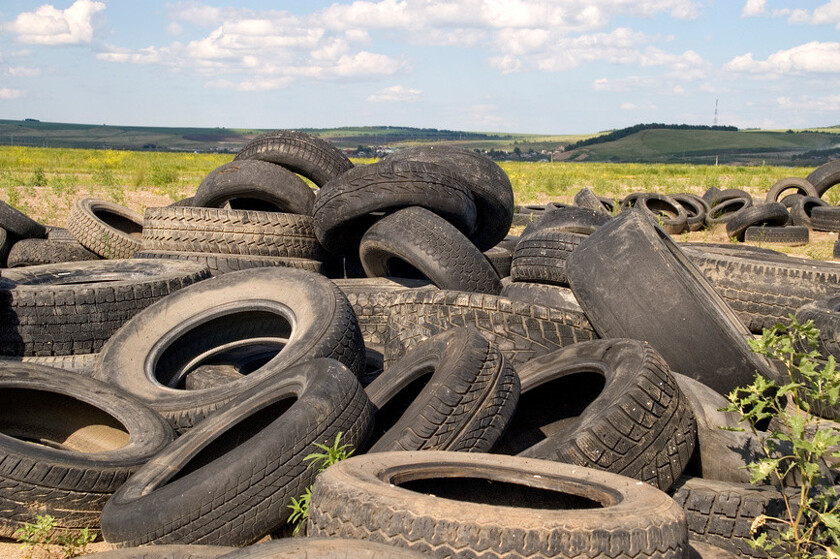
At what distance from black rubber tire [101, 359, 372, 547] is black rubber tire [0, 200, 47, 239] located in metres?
6.32

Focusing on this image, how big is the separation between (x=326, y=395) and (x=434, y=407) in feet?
1.66

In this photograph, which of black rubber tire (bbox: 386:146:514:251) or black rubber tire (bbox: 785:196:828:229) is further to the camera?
black rubber tire (bbox: 785:196:828:229)

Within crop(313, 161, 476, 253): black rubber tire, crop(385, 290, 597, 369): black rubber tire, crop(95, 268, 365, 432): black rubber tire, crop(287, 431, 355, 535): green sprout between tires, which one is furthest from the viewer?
crop(313, 161, 476, 253): black rubber tire

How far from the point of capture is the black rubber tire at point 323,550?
2236 mm

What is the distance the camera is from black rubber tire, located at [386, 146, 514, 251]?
26.9ft

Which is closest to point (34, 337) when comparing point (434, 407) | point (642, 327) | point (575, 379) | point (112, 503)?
point (112, 503)

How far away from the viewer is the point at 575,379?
15.4 ft

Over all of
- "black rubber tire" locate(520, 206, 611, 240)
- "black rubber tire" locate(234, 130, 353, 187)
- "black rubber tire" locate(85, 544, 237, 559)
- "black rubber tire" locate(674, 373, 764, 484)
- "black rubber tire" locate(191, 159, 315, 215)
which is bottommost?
"black rubber tire" locate(85, 544, 237, 559)

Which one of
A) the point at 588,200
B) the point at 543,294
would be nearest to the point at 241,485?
the point at 543,294

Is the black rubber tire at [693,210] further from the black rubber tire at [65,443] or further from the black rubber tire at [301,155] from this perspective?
the black rubber tire at [65,443]

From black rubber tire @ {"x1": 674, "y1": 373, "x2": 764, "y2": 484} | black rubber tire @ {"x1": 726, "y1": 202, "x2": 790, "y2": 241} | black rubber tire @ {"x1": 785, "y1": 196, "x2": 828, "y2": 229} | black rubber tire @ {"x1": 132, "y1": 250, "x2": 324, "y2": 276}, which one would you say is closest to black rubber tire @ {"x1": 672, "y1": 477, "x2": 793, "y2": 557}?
black rubber tire @ {"x1": 674, "y1": 373, "x2": 764, "y2": 484}

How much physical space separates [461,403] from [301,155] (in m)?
5.30

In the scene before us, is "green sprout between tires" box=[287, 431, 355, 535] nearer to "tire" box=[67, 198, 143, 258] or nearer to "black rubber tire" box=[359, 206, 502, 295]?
"black rubber tire" box=[359, 206, 502, 295]

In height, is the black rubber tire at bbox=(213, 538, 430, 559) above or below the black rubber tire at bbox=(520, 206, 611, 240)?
below
